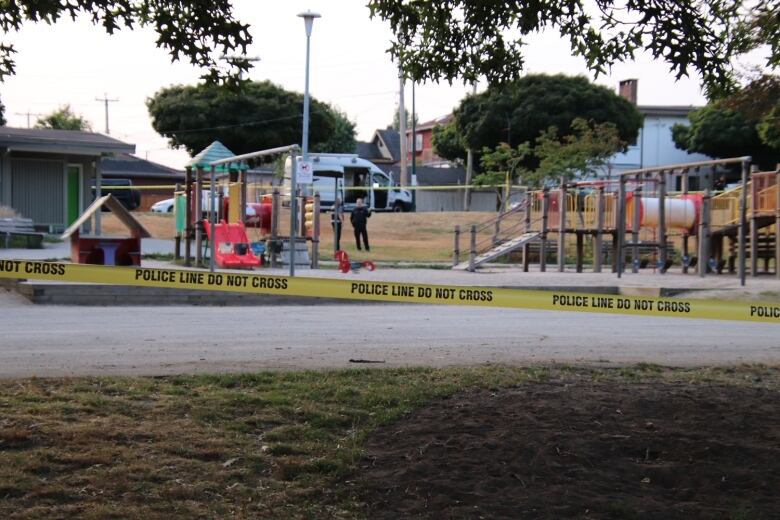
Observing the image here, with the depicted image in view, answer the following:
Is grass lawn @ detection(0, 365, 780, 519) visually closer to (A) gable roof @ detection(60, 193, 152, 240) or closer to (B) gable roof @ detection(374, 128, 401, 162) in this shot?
(A) gable roof @ detection(60, 193, 152, 240)

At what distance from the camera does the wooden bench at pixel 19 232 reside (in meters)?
27.2

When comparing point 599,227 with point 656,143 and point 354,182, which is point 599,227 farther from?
point 656,143

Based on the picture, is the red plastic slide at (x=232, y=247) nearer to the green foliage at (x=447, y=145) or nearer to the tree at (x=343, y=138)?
the green foliage at (x=447, y=145)

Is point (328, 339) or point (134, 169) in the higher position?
point (134, 169)

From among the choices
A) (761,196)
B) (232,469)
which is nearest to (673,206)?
(761,196)

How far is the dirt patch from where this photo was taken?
17.5ft

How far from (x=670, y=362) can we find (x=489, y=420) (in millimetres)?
3909

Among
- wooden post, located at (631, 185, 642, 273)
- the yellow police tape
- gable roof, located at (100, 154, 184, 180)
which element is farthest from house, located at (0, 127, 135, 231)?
gable roof, located at (100, 154, 184, 180)

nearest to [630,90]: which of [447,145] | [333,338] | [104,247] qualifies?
[447,145]

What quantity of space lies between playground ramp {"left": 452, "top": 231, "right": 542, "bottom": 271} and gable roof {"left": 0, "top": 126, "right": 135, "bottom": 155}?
13.2m

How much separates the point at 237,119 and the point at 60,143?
94.2ft

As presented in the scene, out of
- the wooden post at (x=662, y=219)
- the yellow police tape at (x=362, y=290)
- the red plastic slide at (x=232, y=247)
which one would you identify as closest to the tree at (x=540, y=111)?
the wooden post at (x=662, y=219)

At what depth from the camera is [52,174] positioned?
34.1m

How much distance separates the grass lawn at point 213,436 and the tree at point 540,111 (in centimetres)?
5167
